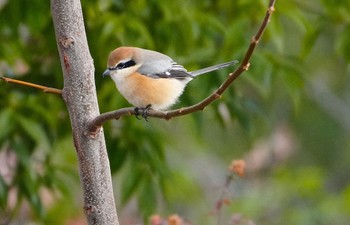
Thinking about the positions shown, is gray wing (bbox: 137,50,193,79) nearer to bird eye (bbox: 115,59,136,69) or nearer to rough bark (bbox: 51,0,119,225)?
bird eye (bbox: 115,59,136,69)

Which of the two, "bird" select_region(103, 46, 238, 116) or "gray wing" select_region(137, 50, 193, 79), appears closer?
"bird" select_region(103, 46, 238, 116)

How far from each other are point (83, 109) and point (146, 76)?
0.81 meters

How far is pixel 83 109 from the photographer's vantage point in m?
2.23

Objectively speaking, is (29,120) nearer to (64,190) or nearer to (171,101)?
(64,190)

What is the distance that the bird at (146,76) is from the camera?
9.59 ft

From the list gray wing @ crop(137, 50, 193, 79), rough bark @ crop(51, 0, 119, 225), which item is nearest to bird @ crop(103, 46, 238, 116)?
gray wing @ crop(137, 50, 193, 79)

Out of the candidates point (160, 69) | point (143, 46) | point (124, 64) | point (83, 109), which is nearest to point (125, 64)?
point (124, 64)

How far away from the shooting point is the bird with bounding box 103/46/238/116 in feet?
9.59

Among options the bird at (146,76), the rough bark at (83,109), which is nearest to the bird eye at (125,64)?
the bird at (146,76)

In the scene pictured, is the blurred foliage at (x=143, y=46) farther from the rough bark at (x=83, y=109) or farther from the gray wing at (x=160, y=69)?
the rough bark at (x=83, y=109)

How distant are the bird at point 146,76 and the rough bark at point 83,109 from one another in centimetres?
63

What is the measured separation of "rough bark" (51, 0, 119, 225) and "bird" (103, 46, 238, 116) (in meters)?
0.63

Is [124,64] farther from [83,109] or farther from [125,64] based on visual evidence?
[83,109]

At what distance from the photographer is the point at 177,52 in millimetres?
4082
